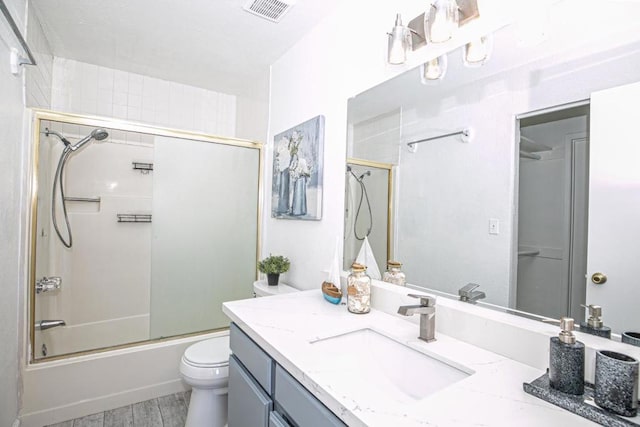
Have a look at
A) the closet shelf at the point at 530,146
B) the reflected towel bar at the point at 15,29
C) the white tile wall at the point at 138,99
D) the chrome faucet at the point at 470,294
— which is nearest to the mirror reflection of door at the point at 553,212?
the closet shelf at the point at 530,146

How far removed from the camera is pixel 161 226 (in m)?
2.24

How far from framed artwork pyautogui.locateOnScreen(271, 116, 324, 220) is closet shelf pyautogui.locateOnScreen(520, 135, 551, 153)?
3.40ft

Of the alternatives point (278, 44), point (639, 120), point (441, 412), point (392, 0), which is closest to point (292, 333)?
point (441, 412)

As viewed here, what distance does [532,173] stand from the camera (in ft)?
3.04

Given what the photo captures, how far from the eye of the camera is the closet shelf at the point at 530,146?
2.94 feet

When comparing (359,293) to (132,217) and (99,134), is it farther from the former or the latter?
(132,217)

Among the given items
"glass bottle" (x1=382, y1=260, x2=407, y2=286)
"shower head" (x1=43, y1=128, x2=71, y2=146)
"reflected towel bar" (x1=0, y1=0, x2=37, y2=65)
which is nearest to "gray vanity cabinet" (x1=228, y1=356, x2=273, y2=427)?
"glass bottle" (x1=382, y1=260, x2=407, y2=286)

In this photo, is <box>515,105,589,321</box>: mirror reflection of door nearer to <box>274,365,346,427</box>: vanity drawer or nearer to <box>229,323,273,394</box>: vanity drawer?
<box>274,365,346,427</box>: vanity drawer

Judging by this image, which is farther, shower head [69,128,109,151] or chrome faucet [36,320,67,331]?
shower head [69,128,109,151]

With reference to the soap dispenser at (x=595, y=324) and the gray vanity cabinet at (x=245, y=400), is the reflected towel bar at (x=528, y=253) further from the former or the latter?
the gray vanity cabinet at (x=245, y=400)

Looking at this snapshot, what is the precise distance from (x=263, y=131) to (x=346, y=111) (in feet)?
3.71

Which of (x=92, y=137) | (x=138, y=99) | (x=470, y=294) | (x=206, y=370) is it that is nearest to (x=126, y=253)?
(x=92, y=137)

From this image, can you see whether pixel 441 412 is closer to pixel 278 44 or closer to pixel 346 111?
pixel 346 111

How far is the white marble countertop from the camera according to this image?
0.63 m
